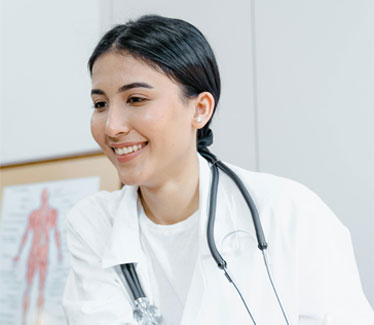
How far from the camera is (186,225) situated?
1225 millimetres

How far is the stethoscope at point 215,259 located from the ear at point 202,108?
0.12 metres

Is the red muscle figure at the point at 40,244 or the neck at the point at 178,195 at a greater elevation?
the neck at the point at 178,195

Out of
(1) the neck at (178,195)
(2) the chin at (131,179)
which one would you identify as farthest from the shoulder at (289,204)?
(2) the chin at (131,179)

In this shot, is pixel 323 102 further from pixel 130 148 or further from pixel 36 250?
pixel 36 250

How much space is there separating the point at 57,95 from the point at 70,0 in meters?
0.36

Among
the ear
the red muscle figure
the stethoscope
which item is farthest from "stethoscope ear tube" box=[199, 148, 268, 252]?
the red muscle figure

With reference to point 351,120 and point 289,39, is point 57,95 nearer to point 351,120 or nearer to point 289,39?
point 289,39

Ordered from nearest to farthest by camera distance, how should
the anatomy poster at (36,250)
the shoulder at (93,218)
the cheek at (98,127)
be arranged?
the cheek at (98,127)
the shoulder at (93,218)
the anatomy poster at (36,250)

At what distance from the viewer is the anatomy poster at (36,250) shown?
1.91 meters

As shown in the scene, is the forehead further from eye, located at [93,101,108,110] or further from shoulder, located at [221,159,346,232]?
shoulder, located at [221,159,346,232]

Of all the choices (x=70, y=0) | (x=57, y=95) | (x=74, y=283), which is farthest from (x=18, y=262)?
(x=70, y=0)

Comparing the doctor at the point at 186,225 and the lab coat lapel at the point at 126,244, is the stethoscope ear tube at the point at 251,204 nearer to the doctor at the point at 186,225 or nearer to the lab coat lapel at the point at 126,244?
the doctor at the point at 186,225

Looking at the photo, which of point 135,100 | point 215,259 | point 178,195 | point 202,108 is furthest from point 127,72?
point 215,259

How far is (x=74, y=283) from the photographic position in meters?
1.28
